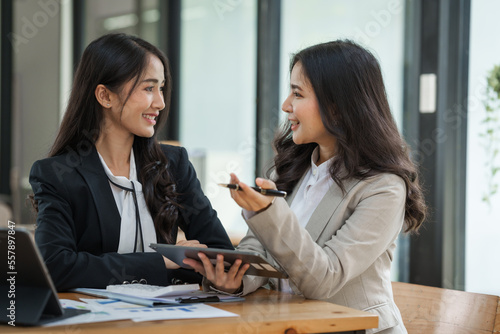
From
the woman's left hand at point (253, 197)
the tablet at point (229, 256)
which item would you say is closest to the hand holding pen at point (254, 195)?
the woman's left hand at point (253, 197)

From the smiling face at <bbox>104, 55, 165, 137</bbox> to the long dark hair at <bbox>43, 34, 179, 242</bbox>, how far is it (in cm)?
2

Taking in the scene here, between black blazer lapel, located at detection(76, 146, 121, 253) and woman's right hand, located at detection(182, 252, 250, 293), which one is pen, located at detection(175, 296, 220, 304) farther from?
black blazer lapel, located at detection(76, 146, 121, 253)

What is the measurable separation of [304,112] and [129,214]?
0.63 m

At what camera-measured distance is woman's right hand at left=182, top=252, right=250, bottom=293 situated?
5.34ft

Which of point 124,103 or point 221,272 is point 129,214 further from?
point 221,272

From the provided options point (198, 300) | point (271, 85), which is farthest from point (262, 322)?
point (271, 85)

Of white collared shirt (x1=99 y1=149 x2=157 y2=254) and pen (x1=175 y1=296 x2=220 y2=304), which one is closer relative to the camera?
pen (x1=175 y1=296 x2=220 y2=304)

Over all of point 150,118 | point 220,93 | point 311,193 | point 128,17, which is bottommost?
point 311,193

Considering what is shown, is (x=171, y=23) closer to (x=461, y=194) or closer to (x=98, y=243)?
(x=461, y=194)

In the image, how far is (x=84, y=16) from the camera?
6.80 m

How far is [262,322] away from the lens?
4.26 ft

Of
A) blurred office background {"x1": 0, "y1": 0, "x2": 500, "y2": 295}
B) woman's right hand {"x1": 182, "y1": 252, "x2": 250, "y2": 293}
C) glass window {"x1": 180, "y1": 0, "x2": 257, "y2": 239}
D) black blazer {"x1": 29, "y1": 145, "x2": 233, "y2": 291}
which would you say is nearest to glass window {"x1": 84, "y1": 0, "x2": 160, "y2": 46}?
blurred office background {"x1": 0, "y1": 0, "x2": 500, "y2": 295}

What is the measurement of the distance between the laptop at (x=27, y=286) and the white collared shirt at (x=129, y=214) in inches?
25.3

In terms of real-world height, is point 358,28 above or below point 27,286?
above
